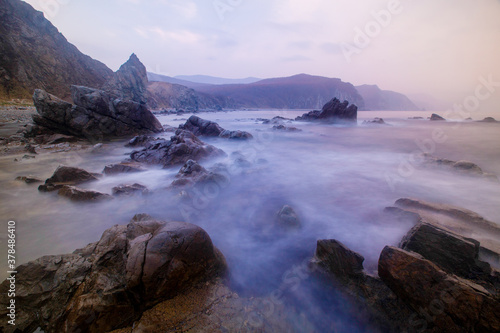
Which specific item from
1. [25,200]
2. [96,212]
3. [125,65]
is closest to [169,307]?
[96,212]

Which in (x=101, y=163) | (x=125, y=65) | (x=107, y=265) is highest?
(x=125, y=65)

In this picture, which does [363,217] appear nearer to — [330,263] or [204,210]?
[330,263]

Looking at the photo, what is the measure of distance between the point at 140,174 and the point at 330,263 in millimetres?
7241

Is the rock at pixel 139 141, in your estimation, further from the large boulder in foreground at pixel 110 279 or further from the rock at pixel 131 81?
the rock at pixel 131 81

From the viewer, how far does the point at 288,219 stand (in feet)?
15.3

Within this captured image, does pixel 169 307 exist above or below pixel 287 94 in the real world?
below

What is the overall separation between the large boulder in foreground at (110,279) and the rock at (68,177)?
4.57m

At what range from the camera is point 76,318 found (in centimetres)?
206

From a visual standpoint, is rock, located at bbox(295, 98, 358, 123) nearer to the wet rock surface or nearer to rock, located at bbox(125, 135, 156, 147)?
rock, located at bbox(125, 135, 156, 147)

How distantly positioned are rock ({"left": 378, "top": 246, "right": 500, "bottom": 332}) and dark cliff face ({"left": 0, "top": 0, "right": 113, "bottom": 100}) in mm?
49930

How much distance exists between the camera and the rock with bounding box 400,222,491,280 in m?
2.51

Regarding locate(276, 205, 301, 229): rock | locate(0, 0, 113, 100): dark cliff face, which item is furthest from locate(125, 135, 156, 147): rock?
locate(0, 0, 113, 100): dark cliff face

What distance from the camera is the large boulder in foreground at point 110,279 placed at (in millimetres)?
2117

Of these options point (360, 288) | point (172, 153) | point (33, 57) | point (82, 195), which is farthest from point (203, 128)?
point (33, 57)
